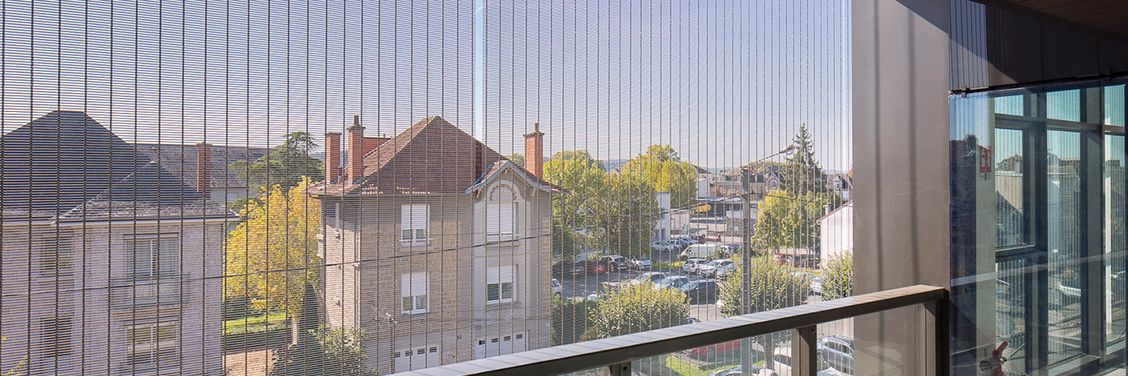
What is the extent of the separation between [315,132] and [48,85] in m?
0.69

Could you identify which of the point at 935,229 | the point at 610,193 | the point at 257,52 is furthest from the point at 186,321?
the point at 935,229

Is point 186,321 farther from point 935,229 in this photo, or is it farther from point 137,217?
point 935,229

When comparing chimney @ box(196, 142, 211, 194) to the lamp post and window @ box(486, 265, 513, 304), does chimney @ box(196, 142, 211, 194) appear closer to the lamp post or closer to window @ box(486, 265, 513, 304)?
window @ box(486, 265, 513, 304)

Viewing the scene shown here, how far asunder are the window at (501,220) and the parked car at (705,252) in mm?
872

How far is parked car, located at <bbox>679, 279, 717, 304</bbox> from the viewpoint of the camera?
323 cm

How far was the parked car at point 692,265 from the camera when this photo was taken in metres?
3.23

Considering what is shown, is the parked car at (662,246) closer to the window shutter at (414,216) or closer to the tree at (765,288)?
the tree at (765,288)

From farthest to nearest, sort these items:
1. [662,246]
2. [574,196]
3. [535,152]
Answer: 1. [662,246]
2. [574,196]
3. [535,152]

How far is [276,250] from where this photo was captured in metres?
2.23

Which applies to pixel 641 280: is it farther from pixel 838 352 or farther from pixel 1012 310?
pixel 1012 310

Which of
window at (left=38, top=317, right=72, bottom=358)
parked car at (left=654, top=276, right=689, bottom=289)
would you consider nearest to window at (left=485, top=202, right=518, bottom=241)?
parked car at (left=654, top=276, right=689, bottom=289)

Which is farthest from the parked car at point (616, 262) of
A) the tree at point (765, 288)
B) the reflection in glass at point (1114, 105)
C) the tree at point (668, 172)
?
the reflection in glass at point (1114, 105)

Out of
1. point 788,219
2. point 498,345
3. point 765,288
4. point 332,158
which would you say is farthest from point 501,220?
point 788,219

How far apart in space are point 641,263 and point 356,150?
1329 mm
